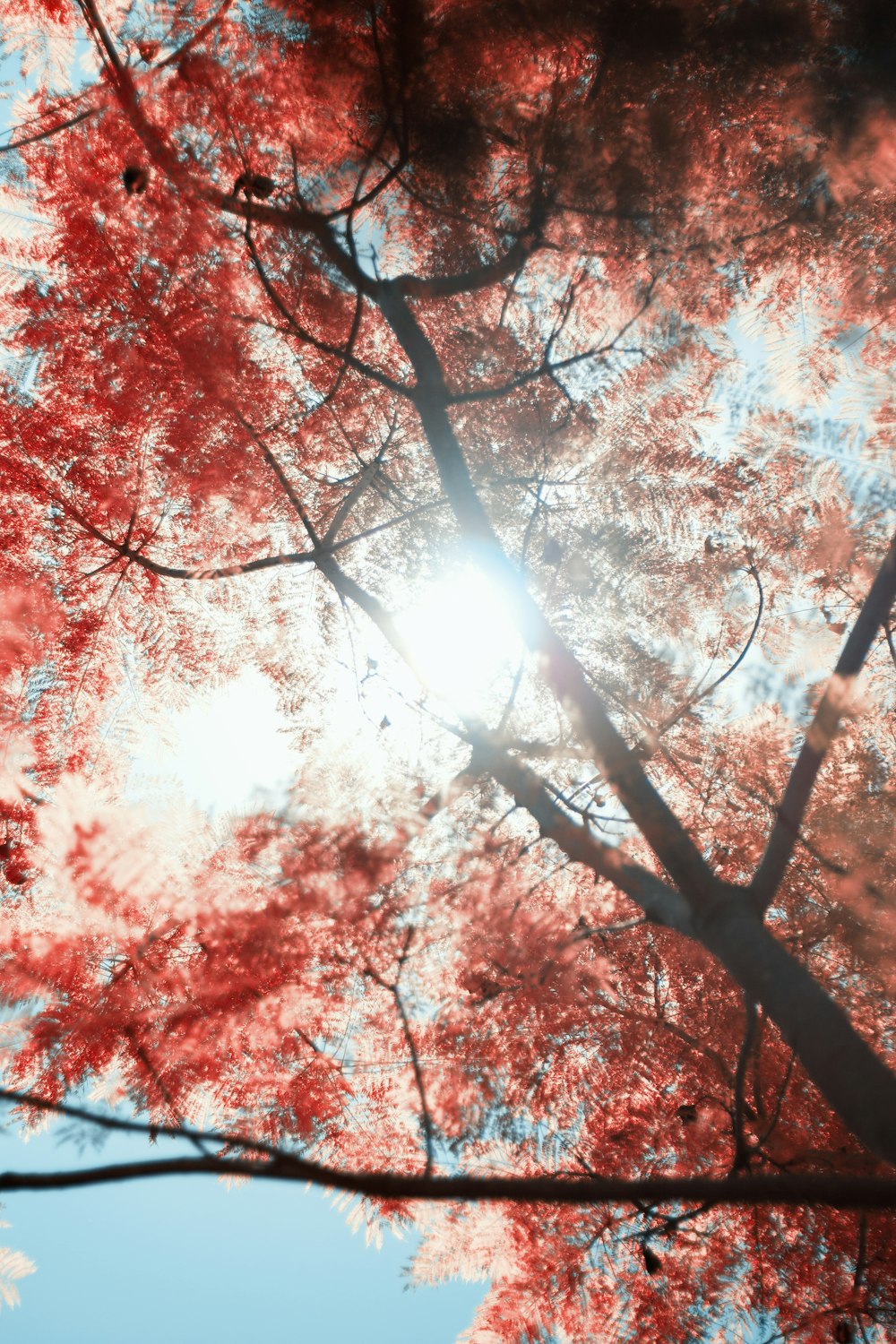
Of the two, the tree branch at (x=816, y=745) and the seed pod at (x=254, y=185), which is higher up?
the seed pod at (x=254, y=185)

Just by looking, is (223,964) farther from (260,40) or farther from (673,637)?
Result: (260,40)

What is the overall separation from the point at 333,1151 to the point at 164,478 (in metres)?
3.76

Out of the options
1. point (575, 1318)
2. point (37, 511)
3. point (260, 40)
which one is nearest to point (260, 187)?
point (260, 40)

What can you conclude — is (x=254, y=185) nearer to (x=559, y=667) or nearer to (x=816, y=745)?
(x=559, y=667)

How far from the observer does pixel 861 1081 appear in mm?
1912

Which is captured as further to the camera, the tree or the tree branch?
the tree

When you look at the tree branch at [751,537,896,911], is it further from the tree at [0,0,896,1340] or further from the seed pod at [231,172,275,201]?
the seed pod at [231,172,275,201]

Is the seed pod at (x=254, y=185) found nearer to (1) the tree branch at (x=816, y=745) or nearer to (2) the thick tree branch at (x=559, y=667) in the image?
(2) the thick tree branch at (x=559, y=667)

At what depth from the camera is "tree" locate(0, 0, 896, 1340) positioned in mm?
3146

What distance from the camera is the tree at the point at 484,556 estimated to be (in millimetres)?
3146

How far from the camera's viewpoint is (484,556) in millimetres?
3049

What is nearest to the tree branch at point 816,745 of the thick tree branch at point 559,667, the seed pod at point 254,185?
the thick tree branch at point 559,667

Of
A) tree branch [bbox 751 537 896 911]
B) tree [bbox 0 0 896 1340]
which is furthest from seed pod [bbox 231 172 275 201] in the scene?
tree branch [bbox 751 537 896 911]

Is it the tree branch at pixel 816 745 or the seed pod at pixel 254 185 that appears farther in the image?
the seed pod at pixel 254 185
